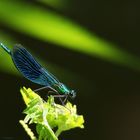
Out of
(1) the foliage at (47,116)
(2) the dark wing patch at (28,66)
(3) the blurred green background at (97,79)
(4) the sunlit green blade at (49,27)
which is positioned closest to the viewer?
(1) the foliage at (47,116)

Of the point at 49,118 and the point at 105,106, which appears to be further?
the point at 105,106

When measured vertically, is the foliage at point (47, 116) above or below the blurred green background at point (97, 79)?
above

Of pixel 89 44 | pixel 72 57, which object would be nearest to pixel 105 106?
pixel 72 57

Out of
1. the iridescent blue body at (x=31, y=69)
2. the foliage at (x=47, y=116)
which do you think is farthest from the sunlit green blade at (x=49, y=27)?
the foliage at (x=47, y=116)

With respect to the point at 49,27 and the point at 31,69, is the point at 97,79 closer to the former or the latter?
the point at 49,27

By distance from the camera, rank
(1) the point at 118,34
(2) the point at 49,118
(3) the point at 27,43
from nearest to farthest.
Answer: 1. (2) the point at 49,118
2. (3) the point at 27,43
3. (1) the point at 118,34

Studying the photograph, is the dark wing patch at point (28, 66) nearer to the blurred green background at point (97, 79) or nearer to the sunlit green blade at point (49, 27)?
the sunlit green blade at point (49, 27)

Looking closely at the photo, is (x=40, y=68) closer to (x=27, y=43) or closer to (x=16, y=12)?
(x=16, y=12)
